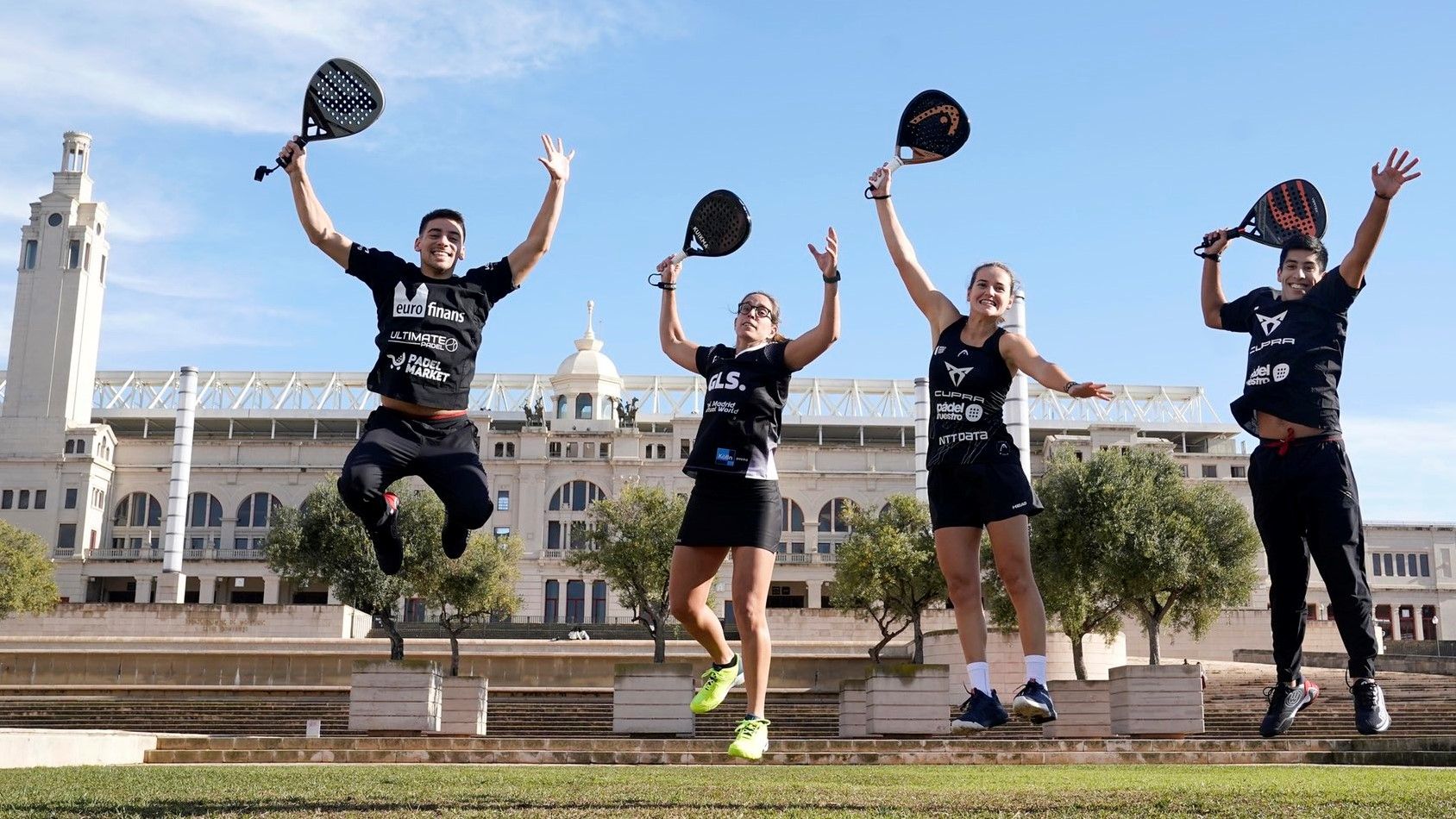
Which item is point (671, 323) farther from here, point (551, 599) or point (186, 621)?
point (551, 599)

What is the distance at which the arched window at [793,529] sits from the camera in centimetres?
10688

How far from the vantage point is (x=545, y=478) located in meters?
106

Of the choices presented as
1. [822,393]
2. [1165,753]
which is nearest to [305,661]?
[1165,753]

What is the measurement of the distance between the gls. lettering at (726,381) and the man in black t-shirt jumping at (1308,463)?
3421mm

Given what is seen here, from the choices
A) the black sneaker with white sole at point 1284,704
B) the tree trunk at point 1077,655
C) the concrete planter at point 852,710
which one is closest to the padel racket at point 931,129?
the black sneaker with white sole at point 1284,704

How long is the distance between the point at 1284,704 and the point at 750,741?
12.0ft

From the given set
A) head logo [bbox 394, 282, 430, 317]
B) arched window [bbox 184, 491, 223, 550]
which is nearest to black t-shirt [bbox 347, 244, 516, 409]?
head logo [bbox 394, 282, 430, 317]

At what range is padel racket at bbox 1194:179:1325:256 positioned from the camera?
9688 mm

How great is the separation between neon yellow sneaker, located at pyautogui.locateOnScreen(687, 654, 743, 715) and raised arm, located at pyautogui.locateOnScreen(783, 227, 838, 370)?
2.29 meters

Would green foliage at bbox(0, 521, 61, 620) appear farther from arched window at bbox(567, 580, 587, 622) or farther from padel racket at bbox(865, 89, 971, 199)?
padel racket at bbox(865, 89, 971, 199)

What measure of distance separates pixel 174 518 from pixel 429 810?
90.0 metres

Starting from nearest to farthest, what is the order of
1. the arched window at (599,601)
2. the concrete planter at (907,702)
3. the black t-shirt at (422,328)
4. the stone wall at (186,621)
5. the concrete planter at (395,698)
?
the black t-shirt at (422,328)
the concrete planter at (907,702)
the concrete planter at (395,698)
the stone wall at (186,621)
the arched window at (599,601)

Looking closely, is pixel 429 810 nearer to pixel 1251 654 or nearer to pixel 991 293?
pixel 991 293

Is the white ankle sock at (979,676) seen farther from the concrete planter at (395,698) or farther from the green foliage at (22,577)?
the green foliage at (22,577)
